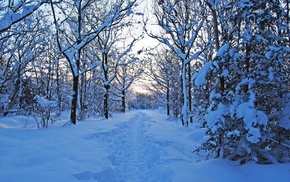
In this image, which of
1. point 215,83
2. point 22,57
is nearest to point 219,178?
point 215,83

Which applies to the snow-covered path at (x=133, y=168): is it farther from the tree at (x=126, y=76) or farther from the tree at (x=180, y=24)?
the tree at (x=126, y=76)

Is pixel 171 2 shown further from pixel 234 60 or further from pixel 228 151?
pixel 228 151

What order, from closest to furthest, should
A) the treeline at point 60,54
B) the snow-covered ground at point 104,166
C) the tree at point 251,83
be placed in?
the snow-covered ground at point 104,166 → the tree at point 251,83 → the treeline at point 60,54

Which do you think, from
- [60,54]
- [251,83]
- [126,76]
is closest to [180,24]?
[251,83]

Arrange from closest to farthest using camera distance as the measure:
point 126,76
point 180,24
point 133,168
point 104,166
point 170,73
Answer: point 104,166 < point 133,168 < point 180,24 < point 170,73 < point 126,76

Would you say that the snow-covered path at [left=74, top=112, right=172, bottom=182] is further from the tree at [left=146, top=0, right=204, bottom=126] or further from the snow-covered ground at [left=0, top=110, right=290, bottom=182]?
the tree at [left=146, top=0, right=204, bottom=126]

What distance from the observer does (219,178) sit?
12.6 feet

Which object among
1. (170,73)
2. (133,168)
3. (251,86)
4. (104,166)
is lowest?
(133,168)

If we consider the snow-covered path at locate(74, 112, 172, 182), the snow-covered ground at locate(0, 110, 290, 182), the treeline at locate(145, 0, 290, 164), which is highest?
the treeline at locate(145, 0, 290, 164)

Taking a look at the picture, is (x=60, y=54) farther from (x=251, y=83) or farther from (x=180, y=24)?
(x=251, y=83)

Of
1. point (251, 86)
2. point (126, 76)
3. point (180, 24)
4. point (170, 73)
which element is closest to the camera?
point (251, 86)

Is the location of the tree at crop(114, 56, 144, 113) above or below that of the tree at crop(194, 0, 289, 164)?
above

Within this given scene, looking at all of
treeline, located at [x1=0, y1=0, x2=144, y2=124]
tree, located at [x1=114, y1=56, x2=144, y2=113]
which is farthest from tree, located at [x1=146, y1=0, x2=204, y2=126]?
tree, located at [x1=114, y1=56, x2=144, y2=113]

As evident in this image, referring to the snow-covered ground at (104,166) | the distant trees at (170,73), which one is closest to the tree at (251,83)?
the snow-covered ground at (104,166)
